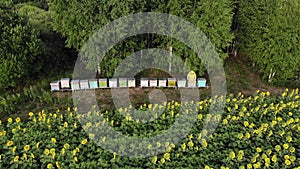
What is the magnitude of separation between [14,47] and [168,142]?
353 inches

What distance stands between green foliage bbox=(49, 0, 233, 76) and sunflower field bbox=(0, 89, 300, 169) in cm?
358

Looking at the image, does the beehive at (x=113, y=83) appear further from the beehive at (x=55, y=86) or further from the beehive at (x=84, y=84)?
the beehive at (x=55, y=86)

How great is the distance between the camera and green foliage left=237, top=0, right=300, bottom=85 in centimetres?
1371

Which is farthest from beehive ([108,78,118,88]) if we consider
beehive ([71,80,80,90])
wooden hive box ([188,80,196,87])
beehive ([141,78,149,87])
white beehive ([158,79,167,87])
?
wooden hive box ([188,80,196,87])

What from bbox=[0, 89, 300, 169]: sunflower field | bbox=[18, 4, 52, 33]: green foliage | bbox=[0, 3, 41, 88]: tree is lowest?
bbox=[0, 89, 300, 169]: sunflower field

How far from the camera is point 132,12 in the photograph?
13.7m

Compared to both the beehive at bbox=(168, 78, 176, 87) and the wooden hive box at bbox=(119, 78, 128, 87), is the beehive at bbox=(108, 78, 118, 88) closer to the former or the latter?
the wooden hive box at bbox=(119, 78, 128, 87)

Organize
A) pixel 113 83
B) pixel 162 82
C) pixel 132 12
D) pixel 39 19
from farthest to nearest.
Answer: pixel 39 19
pixel 162 82
pixel 113 83
pixel 132 12

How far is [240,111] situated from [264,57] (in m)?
4.60

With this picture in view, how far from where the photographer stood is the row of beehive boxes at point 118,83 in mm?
14008

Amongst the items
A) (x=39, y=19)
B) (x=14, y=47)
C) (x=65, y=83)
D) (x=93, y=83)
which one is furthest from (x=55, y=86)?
(x=39, y=19)

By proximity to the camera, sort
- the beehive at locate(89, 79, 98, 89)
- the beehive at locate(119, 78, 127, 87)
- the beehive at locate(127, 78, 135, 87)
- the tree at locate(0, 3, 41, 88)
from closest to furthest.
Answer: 1. the tree at locate(0, 3, 41, 88)
2. the beehive at locate(89, 79, 98, 89)
3. the beehive at locate(119, 78, 127, 87)
4. the beehive at locate(127, 78, 135, 87)

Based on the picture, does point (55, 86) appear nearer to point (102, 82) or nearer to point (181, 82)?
point (102, 82)

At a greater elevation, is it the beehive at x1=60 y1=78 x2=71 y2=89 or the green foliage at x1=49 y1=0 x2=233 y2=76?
the green foliage at x1=49 y1=0 x2=233 y2=76
